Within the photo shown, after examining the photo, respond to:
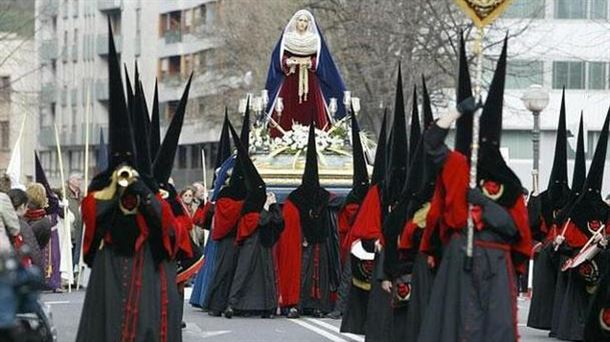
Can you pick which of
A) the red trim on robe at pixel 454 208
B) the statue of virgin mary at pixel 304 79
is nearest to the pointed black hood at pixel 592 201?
the red trim on robe at pixel 454 208

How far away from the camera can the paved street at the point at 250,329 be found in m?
22.2

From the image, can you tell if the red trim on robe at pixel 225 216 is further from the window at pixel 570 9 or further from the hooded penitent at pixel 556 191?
the window at pixel 570 9

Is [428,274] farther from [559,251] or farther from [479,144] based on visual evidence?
[559,251]

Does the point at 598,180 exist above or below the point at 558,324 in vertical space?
above

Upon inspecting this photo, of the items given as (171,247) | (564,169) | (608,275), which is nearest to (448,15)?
(564,169)

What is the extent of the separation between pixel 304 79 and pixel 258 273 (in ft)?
15.9

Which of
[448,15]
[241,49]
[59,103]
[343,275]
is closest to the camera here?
[343,275]

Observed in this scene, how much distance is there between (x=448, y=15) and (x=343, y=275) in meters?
24.4

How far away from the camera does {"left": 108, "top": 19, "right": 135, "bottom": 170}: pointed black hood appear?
1662cm

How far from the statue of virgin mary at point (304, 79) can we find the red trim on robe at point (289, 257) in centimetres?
394

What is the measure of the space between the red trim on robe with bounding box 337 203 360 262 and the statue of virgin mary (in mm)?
3841

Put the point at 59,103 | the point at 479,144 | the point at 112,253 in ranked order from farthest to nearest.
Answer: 1. the point at 59,103
2. the point at 112,253
3. the point at 479,144

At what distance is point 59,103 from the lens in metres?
107

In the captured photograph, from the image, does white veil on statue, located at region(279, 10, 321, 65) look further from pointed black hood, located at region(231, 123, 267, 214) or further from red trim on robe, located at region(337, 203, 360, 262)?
pointed black hood, located at region(231, 123, 267, 214)
